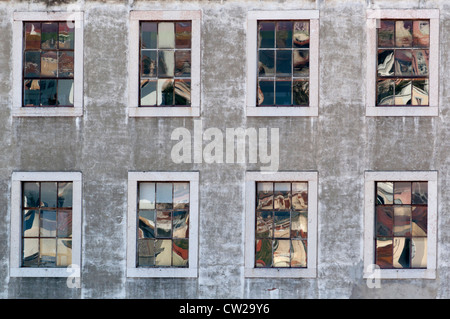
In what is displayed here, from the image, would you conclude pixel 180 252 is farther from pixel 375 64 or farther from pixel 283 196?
pixel 375 64

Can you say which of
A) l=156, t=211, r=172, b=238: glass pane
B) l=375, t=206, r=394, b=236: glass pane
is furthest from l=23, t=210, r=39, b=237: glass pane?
l=375, t=206, r=394, b=236: glass pane

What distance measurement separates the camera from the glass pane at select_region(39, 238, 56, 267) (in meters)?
12.0

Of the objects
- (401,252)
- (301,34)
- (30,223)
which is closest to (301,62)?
(301,34)

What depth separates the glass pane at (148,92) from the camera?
475 inches

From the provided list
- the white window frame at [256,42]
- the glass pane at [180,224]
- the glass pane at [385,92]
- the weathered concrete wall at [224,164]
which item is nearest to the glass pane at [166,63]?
the weathered concrete wall at [224,164]

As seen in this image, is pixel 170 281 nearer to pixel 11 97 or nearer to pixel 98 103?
pixel 98 103

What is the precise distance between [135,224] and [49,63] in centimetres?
346

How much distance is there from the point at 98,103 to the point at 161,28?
1.84 meters

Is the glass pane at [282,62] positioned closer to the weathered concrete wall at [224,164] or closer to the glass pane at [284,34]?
the glass pane at [284,34]

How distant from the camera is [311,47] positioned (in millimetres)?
11891

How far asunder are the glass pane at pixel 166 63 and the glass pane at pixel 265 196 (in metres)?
2.70

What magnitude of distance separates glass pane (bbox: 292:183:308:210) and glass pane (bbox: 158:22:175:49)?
3.50m

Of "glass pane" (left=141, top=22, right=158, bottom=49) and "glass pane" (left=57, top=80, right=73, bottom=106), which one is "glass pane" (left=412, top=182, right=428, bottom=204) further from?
"glass pane" (left=57, top=80, right=73, bottom=106)

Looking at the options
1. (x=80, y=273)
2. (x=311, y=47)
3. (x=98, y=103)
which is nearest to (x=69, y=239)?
(x=80, y=273)
